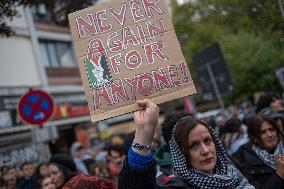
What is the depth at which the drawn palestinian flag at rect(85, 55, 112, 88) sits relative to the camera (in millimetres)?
2682

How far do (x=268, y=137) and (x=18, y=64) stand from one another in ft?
44.8

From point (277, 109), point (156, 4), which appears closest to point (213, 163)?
point (156, 4)

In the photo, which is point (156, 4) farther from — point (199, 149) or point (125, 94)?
point (199, 149)

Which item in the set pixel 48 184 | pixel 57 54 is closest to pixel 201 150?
pixel 48 184

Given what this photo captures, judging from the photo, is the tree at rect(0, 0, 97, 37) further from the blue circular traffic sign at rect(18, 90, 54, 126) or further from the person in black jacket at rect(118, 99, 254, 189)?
the person in black jacket at rect(118, 99, 254, 189)

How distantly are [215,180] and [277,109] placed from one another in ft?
10.4

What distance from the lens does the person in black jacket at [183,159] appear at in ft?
7.55

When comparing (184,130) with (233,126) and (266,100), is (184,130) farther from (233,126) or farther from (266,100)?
(233,126)

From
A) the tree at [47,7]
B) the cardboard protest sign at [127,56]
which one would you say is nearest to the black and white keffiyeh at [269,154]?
the cardboard protest sign at [127,56]

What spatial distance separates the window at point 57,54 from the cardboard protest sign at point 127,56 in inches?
677

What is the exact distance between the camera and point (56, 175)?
4520 mm

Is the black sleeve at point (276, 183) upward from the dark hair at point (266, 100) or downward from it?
downward

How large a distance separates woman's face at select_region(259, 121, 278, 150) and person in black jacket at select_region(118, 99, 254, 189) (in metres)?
1.14

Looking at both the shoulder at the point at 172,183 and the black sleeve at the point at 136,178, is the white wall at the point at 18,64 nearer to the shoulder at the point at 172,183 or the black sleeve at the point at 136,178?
the shoulder at the point at 172,183
